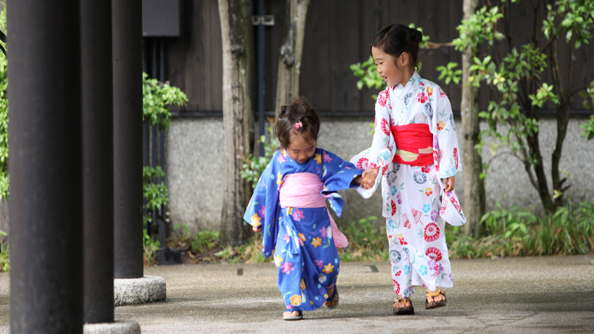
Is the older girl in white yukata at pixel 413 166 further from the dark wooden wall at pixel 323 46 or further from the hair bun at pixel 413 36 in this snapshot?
the dark wooden wall at pixel 323 46

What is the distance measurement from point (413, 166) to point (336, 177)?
47cm

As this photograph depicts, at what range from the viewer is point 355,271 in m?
5.75

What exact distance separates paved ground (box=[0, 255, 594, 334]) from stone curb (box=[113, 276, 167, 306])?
0.08 metres

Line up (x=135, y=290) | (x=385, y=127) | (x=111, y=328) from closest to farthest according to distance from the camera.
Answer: (x=111, y=328) < (x=385, y=127) < (x=135, y=290)

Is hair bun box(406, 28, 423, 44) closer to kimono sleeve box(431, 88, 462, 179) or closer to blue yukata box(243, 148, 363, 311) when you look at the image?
kimono sleeve box(431, 88, 462, 179)

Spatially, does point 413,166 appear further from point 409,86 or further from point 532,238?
point 532,238

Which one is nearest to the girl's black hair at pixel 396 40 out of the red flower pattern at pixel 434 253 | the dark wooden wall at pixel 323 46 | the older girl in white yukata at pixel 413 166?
the older girl in white yukata at pixel 413 166

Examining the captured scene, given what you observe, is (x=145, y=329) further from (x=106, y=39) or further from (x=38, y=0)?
(x=38, y=0)

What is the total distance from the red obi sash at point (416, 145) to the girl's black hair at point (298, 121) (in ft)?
1.73

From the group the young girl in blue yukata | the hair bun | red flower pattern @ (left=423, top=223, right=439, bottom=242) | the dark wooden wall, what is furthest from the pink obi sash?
the dark wooden wall

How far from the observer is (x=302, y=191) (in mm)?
3652

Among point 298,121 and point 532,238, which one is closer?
point 298,121

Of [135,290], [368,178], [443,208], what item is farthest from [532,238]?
[135,290]

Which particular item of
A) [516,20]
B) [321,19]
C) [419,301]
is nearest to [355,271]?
[419,301]
